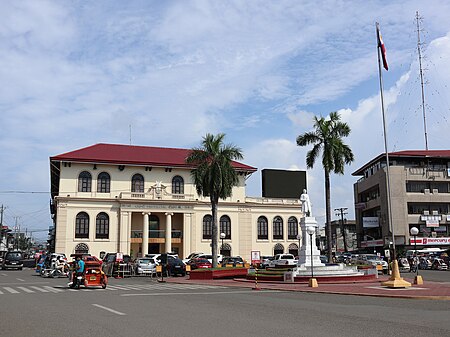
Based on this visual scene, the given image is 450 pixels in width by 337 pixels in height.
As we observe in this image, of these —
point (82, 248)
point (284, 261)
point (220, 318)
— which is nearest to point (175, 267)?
point (284, 261)

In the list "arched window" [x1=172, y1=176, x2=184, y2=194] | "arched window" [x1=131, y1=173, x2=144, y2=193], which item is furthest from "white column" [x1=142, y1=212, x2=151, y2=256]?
"arched window" [x1=172, y1=176, x2=184, y2=194]

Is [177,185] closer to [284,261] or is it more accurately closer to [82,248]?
[82,248]

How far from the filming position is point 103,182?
5769 centimetres

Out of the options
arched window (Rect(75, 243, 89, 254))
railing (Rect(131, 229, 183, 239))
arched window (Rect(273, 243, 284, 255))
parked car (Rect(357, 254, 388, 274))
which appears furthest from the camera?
arched window (Rect(273, 243, 284, 255))

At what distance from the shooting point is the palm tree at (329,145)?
3962 centimetres

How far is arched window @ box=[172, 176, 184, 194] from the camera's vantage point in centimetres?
6072

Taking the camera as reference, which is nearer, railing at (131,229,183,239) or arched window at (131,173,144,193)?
railing at (131,229,183,239)

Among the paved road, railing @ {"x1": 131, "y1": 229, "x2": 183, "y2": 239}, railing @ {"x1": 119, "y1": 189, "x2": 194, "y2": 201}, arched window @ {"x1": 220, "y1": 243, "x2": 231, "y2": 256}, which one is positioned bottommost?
the paved road

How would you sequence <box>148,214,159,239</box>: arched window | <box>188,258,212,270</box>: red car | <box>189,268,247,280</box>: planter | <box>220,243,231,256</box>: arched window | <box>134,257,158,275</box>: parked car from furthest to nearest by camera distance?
<box>220,243,231,256</box>: arched window → <box>148,214,159,239</box>: arched window → <box>188,258,212,270</box>: red car → <box>134,257,158,275</box>: parked car → <box>189,268,247,280</box>: planter

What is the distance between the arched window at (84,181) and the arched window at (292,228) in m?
25.2

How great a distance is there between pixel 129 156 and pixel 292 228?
2243cm

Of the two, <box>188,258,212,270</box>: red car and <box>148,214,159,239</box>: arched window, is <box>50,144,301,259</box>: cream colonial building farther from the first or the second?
<box>188,258,212,270</box>: red car

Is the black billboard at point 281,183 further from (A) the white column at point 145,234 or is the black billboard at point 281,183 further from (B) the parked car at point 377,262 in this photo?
(B) the parked car at point 377,262

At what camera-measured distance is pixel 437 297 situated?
17.1 metres
